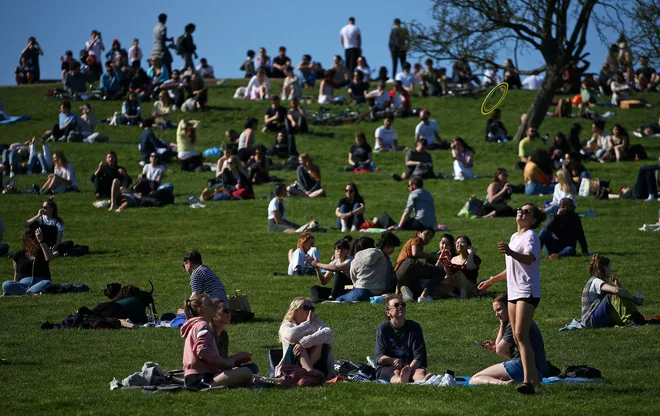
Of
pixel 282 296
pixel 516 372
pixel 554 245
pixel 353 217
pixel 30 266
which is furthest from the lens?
pixel 353 217

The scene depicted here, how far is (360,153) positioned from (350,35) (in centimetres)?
1402

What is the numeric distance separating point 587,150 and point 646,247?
1160cm

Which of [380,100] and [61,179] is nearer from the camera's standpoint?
[61,179]

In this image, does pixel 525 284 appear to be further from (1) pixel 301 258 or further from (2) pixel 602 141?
(2) pixel 602 141

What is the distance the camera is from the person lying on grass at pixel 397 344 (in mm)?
12656

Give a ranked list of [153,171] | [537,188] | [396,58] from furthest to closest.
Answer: [396,58] → [153,171] → [537,188]

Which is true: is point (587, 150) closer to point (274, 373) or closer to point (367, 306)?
point (367, 306)

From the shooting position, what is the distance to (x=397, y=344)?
12.8 meters

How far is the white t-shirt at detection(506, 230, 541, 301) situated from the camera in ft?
36.9

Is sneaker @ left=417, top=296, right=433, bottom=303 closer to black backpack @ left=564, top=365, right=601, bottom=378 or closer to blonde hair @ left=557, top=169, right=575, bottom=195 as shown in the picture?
black backpack @ left=564, top=365, right=601, bottom=378

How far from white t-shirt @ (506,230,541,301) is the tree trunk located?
2551cm

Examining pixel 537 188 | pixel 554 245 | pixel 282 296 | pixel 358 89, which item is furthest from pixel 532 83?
pixel 282 296

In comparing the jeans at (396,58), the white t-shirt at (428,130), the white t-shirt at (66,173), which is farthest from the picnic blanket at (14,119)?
the jeans at (396,58)

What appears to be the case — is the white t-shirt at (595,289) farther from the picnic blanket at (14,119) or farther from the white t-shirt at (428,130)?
the picnic blanket at (14,119)
